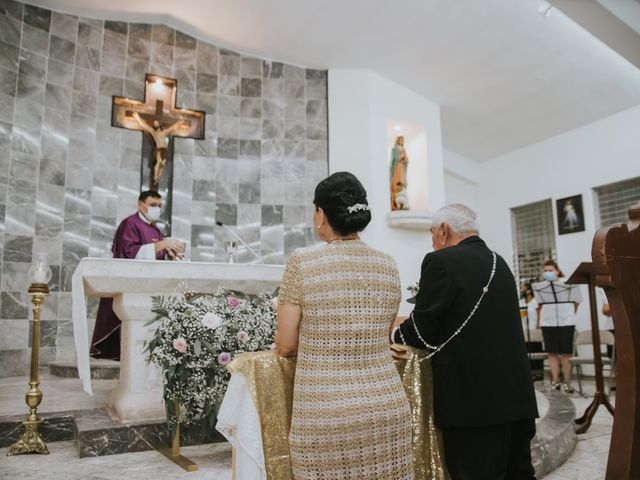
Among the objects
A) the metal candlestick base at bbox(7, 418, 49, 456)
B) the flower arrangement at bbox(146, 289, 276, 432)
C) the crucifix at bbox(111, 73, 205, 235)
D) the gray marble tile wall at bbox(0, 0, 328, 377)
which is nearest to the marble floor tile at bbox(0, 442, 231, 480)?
the metal candlestick base at bbox(7, 418, 49, 456)

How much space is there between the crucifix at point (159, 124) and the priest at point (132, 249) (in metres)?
2.13

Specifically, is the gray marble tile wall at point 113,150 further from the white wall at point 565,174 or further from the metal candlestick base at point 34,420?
the white wall at point 565,174

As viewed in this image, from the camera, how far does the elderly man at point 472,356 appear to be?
209cm

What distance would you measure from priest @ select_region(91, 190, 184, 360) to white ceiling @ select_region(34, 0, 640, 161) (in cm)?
344

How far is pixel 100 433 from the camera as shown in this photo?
3551 millimetres

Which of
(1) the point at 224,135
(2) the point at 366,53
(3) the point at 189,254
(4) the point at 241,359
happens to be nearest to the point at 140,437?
(4) the point at 241,359

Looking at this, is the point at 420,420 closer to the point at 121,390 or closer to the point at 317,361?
the point at 317,361

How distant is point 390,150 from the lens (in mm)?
8766

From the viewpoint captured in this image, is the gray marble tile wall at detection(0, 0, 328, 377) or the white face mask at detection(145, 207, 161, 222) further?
the gray marble tile wall at detection(0, 0, 328, 377)

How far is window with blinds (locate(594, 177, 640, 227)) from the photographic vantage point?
8617 millimetres

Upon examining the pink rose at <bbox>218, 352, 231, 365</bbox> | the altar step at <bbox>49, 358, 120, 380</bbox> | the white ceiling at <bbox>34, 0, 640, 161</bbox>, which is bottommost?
the altar step at <bbox>49, 358, 120, 380</bbox>

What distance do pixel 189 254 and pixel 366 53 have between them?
385cm

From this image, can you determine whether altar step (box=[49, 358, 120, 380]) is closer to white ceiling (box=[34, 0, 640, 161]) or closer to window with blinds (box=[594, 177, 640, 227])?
white ceiling (box=[34, 0, 640, 161])

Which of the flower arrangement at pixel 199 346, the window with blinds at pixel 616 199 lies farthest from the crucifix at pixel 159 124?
the window with blinds at pixel 616 199
